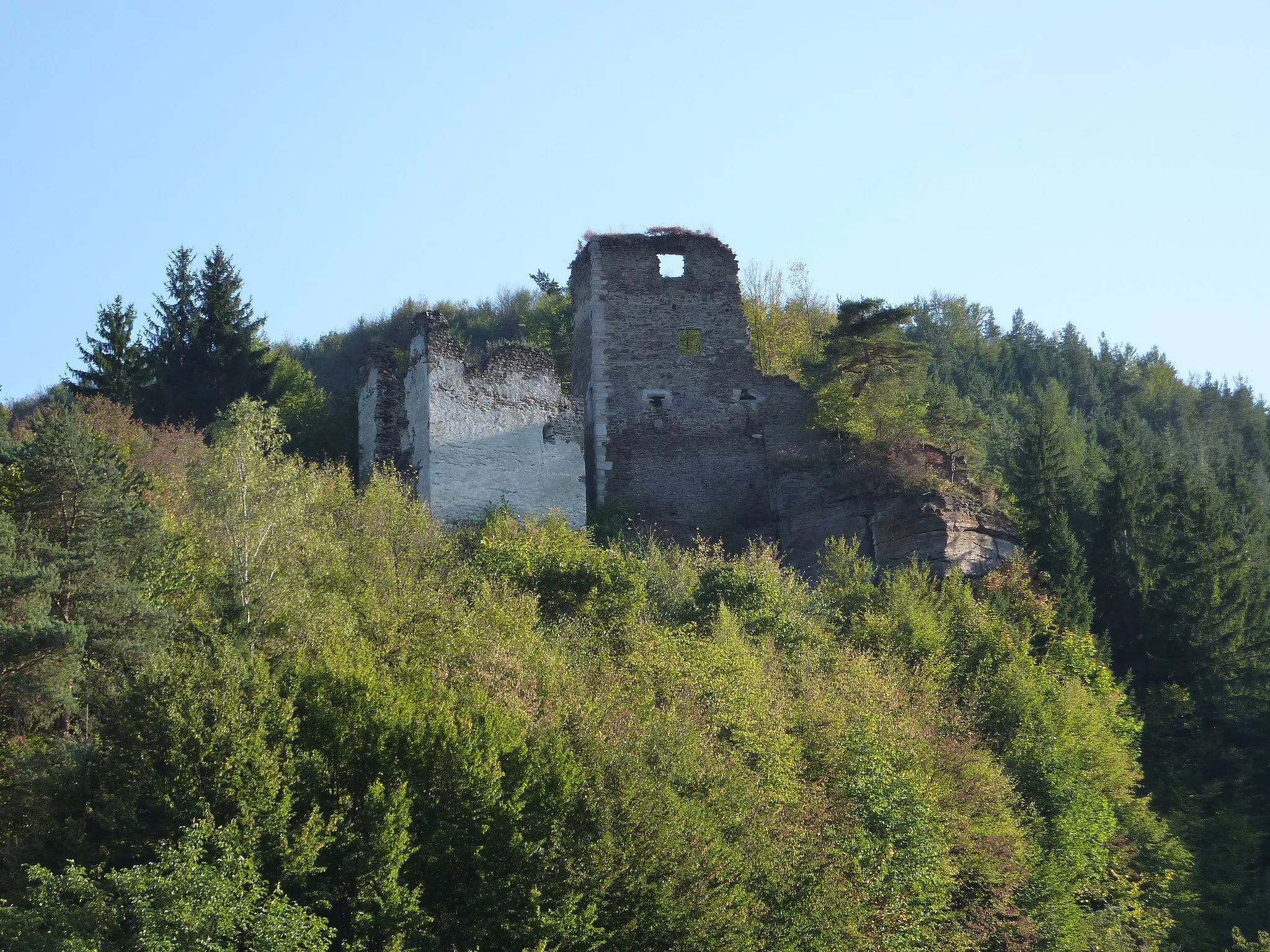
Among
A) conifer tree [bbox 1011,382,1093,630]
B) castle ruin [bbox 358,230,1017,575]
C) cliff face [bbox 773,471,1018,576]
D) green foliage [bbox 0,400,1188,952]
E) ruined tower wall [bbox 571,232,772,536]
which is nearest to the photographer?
green foliage [bbox 0,400,1188,952]

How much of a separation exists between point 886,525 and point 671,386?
5.56 meters

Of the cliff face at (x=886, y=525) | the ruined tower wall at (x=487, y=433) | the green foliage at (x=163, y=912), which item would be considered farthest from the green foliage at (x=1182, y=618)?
the green foliage at (x=163, y=912)

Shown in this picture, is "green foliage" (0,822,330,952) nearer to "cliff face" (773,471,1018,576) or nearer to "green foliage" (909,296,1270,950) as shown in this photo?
"cliff face" (773,471,1018,576)

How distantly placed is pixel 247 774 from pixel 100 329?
18.6 metres

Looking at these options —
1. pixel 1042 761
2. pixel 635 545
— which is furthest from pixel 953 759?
pixel 635 545

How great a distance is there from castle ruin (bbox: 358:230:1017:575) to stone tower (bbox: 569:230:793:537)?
4cm

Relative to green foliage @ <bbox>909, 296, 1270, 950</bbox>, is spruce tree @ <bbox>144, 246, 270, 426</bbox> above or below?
above

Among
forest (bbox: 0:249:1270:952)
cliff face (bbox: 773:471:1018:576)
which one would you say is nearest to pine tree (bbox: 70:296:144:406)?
forest (bbox: 0:249:1270:952)

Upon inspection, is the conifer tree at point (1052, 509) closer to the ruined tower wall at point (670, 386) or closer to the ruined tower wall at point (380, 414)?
the ruined tower wall at point (670, 386)

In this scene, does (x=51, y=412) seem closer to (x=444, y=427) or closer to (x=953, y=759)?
(x=444, y=427)

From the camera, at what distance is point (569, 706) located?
68.3 feet

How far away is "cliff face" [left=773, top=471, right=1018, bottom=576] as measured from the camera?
1259 inches

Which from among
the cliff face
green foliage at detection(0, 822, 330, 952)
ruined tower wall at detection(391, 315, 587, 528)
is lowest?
green foliage at detection(0, 822, 330, 952)

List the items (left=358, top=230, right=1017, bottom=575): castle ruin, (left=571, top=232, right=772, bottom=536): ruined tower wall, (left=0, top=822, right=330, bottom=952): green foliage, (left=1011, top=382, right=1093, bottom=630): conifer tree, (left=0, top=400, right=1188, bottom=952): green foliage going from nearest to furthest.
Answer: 1. (left=0, top=822, right=330, bottom=952): green foliage
2. (left=0, top=400, right=1188, bottom=952): green foliage
3. (left=358, top=230, right=1017, bottom=575): castle ruin
4. (left=571, top=232, right=772, bottom=536): ruined tower wall
5. (left=1011, top=382, right=1093, bottom=630): conifer tree
